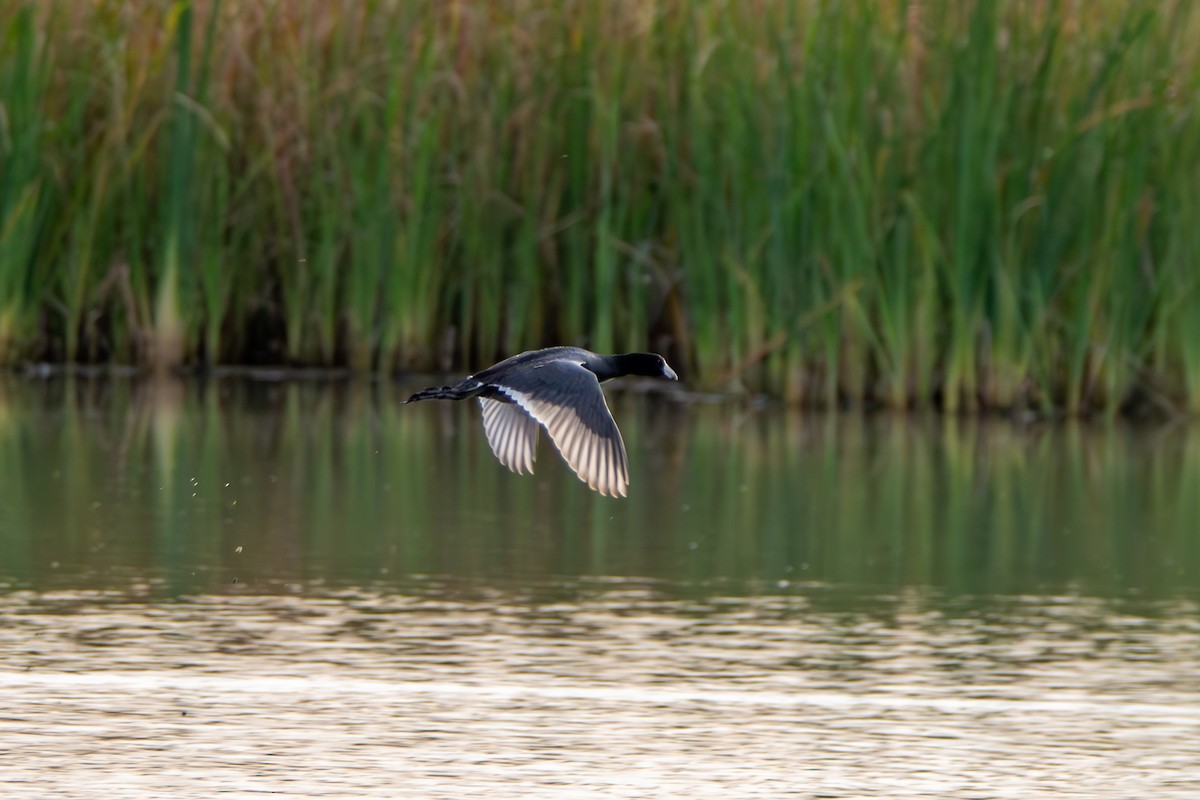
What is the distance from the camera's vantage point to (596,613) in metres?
5.99

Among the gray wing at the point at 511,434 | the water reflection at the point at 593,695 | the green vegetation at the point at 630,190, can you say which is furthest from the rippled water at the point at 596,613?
the green vegetation at the point at 630,190

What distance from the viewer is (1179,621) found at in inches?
238

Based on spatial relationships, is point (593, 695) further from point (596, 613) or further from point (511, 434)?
point (511, 434)

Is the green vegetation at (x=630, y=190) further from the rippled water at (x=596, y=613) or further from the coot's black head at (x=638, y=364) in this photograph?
the coot's black head at (x=638, y=364)

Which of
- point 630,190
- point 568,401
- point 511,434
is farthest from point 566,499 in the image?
point 568,401

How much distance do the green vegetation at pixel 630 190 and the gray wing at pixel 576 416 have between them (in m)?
4.52

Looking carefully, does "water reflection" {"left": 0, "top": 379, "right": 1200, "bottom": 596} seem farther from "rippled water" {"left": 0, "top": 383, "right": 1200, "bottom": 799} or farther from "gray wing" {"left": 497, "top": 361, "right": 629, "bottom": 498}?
"gray wing" {"left": 497, "top": 361, "right": 629, "bottom": 498}

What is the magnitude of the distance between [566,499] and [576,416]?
117 inches

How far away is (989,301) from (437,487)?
2921mm

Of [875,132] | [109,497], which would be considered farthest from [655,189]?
[109,497]

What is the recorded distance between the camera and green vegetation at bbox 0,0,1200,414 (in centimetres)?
990

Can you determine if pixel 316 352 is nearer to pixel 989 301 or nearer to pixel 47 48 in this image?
pixel 47 48

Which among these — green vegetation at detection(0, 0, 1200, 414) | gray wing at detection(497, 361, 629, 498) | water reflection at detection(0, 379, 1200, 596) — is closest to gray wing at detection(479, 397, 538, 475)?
water reflection at detection(0, 379, 1200, 596)

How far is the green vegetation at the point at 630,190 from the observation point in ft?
32.5
